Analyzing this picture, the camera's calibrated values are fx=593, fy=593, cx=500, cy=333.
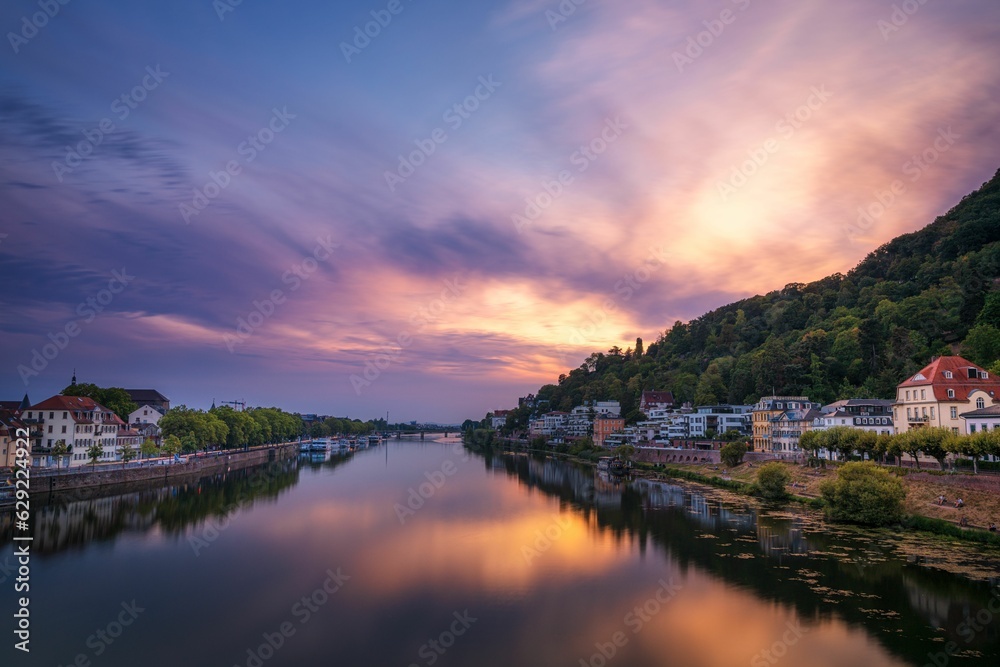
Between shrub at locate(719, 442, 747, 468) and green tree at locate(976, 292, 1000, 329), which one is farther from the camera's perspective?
green tree at locate(976, 292, 1000, 329)

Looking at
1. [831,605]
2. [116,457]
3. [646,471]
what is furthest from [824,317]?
[116,457]

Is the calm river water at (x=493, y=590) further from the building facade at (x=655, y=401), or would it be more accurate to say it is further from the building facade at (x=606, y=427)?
the building facade at (x=655, y=401)

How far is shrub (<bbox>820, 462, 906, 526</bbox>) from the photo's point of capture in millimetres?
30531

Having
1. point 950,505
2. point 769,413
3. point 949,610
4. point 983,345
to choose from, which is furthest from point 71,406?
point 983,345

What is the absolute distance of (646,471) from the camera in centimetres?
6831

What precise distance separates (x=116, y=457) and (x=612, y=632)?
2133 inches

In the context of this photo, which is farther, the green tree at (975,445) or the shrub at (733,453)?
the shrub at (733,453)

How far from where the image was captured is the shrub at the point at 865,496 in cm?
3053

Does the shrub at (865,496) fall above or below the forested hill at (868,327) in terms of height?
below

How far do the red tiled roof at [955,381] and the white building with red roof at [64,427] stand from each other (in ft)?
200

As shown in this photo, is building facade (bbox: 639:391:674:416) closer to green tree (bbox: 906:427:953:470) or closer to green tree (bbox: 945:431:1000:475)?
green tree (bbox: 906:427:953:470)

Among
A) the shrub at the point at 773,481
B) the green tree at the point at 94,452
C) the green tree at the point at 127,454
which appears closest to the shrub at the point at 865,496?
the shrub at the point at 773,481

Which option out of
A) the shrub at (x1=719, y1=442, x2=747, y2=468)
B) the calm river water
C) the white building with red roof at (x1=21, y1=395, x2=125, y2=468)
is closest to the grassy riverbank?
the calm river water

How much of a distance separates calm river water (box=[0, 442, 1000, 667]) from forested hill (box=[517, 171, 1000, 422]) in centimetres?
3736
